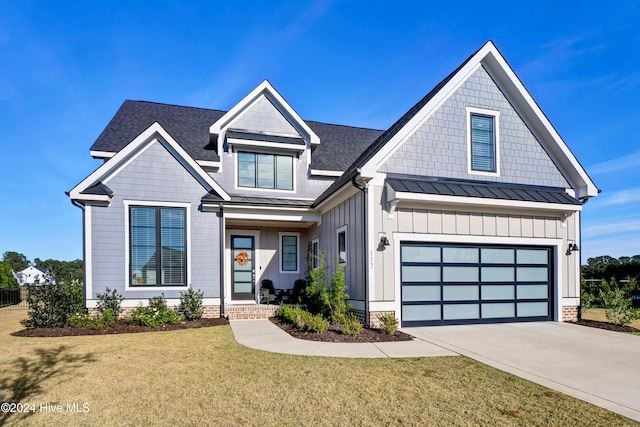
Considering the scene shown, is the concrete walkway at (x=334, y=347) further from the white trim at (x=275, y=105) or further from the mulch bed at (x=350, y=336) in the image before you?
the white trim at (x=275, y=105)

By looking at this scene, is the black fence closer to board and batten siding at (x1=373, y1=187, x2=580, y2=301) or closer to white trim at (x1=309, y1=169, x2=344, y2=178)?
white trim at (x1=309, y1=169, x2=344, y2=178)

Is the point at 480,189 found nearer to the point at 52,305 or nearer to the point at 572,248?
the point at 572,248

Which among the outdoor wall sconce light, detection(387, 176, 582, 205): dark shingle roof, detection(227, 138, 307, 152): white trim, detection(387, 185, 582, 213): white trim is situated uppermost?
detection(227, 138, 307, 152): white trim

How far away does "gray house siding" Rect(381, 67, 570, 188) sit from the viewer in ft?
33.8

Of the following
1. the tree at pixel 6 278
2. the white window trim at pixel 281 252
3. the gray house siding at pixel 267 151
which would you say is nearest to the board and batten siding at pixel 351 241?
the gray house siding at pixel 267 151

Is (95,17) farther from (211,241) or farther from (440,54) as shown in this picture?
(440,54)

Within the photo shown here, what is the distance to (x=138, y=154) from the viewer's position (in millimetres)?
11188

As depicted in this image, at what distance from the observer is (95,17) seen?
1142 cm

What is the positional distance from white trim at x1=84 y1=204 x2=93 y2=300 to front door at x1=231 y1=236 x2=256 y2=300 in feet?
16.1

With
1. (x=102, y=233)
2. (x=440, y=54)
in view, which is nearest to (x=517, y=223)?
(x=440, y=54)

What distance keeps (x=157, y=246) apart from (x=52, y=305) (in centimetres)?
297

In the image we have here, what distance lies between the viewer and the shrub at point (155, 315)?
33.0ft

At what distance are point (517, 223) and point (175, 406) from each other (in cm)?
1000

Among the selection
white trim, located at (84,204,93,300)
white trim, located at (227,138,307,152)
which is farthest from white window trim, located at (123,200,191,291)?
white trim, located at (227,138,307,152)
